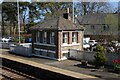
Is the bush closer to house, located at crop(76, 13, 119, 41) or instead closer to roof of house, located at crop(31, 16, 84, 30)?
roof of house, located at crop(31, 16, 84, 30)

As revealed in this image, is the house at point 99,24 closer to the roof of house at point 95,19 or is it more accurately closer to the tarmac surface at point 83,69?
the roof of house at point 95,19

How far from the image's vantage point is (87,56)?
81.8 feet

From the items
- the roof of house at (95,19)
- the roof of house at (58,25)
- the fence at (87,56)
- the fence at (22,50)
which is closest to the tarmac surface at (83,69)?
the fence at (87,56)

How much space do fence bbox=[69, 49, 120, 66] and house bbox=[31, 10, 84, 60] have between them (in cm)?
63

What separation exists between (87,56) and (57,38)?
3.20 meters

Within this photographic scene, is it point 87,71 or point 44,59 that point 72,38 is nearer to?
point 44,59

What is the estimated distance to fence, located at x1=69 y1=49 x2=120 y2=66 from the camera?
74.6 ft

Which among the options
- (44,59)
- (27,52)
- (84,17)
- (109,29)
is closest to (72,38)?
(44,59)

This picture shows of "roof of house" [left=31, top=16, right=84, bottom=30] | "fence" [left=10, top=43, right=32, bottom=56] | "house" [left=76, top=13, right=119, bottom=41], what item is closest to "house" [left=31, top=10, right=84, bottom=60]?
"roof of house" [left=31, top=16, right=84, bottom=30]

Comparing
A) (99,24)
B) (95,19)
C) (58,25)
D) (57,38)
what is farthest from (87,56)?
(95,19)

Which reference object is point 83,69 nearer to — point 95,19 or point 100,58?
point 100,58

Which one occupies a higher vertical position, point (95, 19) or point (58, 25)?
point (95, 19)

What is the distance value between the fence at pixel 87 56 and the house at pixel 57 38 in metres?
0.63

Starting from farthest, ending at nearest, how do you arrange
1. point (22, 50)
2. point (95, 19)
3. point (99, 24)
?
point (95, 19) → point (99, 24) → point (22, 50)
